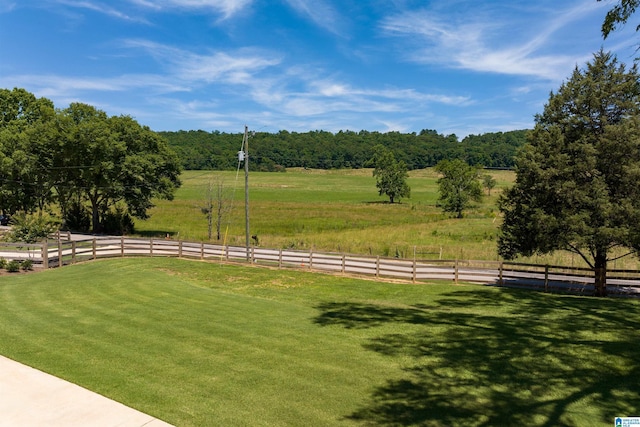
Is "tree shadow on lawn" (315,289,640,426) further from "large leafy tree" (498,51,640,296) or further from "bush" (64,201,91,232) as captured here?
"bush" (64,201,91,232)

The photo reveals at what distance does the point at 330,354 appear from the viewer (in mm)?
9391

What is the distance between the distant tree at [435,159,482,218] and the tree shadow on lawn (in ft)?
193

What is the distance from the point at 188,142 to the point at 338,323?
173m

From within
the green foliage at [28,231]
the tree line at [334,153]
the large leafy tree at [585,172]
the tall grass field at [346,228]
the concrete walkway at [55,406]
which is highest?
the tree line at [334,153]

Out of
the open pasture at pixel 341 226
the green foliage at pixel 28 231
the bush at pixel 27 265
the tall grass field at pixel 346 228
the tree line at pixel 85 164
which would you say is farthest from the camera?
the tree line at pixel 85 164

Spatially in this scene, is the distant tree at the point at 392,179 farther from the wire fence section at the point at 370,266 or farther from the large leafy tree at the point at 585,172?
the large leafy tree at the point at 585,172

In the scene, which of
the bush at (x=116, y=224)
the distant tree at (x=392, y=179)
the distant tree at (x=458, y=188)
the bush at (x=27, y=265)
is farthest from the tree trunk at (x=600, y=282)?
the distant tree at (x=392, y=179)

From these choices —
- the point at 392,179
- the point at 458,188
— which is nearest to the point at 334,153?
the point at 392,179

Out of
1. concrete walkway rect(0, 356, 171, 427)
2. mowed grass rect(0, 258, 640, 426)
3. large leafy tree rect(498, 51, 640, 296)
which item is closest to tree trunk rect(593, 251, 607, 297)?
large leafy tree rect(498, 51, 640, 296)

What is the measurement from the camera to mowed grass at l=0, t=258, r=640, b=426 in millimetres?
6887

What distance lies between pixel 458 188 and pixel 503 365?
70212 millimetres

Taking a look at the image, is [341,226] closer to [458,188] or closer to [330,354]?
[458,188]

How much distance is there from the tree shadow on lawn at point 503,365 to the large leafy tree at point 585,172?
4.84m

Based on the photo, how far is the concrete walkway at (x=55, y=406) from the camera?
6.42m
